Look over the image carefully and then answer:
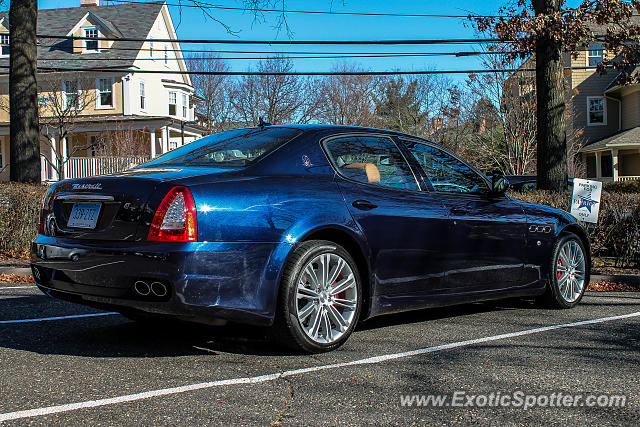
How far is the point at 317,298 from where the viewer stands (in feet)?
14.9

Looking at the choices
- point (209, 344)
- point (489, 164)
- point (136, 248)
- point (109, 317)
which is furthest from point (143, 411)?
point (489, 164)

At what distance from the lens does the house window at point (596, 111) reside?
3566 centimetres

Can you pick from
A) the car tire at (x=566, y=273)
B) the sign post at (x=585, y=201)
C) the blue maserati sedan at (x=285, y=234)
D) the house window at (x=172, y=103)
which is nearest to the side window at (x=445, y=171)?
the blue maserati sedan at (x=285, y=234)

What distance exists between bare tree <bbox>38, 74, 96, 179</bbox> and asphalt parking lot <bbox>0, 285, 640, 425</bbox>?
92.7 feet

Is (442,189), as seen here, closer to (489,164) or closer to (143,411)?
(143,411)

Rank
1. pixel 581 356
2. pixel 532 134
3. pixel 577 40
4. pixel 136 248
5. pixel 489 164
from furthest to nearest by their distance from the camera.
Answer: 1. pixel 489 164
2. pixel 532 134
3. pixel 577 40
4. pixel 581 356
5. pixel 136 248

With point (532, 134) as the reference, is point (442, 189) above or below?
below

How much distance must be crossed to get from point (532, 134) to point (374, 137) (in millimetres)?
21735

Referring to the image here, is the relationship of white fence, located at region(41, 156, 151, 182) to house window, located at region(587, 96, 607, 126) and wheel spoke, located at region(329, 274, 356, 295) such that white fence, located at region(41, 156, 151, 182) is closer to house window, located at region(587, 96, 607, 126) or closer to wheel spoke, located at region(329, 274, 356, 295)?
house window, located at region(587, 96, 607, 126)

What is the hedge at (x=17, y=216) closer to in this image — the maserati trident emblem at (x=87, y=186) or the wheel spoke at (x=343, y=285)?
the maserati trident emblem at (x=87, y=186)

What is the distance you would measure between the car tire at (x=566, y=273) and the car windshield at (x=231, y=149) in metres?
3.07

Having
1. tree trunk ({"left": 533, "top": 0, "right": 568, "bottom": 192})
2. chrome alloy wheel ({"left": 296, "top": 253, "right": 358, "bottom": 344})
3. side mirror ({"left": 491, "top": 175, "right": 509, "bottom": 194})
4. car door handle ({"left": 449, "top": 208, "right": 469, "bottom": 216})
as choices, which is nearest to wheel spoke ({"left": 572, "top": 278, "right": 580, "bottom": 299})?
side mirror ({"left": 491, "top": 175, "right": 509, "bottom": 194})

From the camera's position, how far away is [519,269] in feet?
20.1

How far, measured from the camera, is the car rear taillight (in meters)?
3.99
